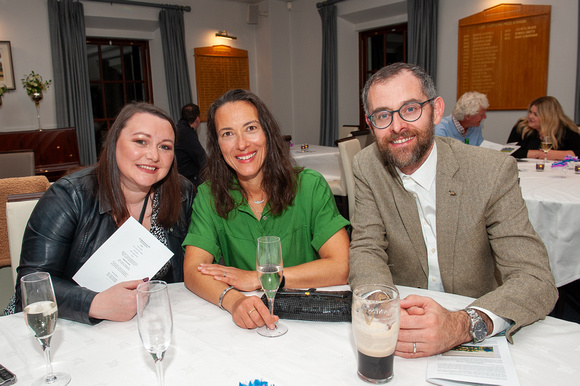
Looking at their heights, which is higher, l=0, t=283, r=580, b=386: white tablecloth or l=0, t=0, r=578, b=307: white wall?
l=0, t=0, r=578, b=307: white wall

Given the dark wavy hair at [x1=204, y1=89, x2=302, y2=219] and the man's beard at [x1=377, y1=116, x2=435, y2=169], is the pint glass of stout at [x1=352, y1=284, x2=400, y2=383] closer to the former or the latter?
the man's beard at [x1=377, y1=116, x2=435, y2=169]

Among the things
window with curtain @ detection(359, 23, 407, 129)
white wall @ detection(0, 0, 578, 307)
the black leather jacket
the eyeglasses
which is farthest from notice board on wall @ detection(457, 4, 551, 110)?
the black leather jacket

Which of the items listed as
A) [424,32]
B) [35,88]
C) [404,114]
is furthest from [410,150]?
[35,88]

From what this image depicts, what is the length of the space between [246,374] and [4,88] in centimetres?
621

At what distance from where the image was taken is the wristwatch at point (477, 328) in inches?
39.6

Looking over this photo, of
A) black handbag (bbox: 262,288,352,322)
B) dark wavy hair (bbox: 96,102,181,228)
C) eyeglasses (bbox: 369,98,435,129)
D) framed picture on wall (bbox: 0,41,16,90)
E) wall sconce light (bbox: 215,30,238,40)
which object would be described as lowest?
black handbag (bbox: 262,288,352,322)

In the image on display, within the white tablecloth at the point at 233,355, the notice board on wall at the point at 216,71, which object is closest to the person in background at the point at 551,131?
the white tablecloth at the point at 233,355

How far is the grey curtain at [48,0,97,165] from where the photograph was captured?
6094 millimetres

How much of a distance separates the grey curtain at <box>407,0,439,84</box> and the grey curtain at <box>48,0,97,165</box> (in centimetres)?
487

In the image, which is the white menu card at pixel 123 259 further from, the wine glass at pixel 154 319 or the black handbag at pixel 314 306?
the wine glass at pixel 154 319

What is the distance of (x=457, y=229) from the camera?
1.46 metres

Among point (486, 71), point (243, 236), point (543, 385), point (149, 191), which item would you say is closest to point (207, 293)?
point (243, 236)

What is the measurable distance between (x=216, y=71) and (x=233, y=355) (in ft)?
24.6

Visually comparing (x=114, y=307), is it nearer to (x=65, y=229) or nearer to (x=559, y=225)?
(x=65, y=229)
